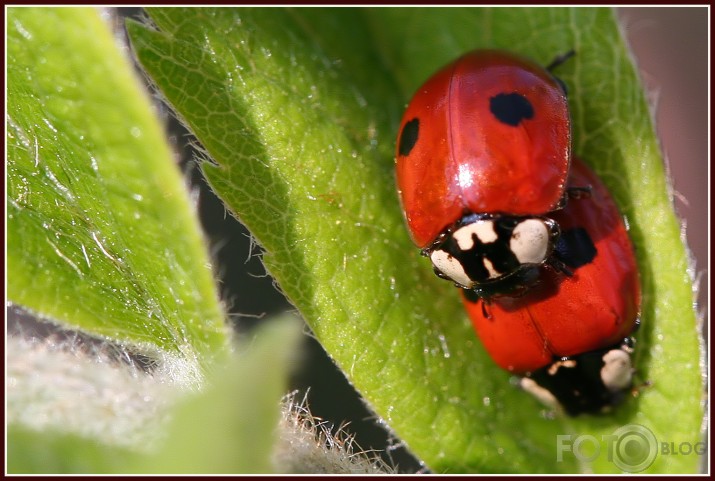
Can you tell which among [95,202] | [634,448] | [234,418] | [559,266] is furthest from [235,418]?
[634,448]

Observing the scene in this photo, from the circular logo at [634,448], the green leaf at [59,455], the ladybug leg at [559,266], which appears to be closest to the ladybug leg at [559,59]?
the ladybug leg at [559,266]

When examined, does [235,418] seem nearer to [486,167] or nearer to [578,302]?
[486,167]

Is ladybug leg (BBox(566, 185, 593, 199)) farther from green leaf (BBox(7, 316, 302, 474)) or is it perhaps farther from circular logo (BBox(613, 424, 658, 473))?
green leaf (BBox(7, 316, 302, 474))

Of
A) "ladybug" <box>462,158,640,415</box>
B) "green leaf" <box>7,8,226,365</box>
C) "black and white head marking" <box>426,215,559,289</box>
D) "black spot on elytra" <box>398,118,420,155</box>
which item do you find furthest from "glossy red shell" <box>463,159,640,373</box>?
"green leaf" <box>7,8,226,365</box>

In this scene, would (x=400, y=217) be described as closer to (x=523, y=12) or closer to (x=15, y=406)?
(x=523, y=12)

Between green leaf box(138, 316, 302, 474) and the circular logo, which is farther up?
green leaf box(138, 316, 302, 474)

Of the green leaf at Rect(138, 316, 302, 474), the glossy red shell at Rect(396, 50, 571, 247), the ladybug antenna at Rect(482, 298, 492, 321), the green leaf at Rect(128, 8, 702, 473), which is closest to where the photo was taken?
the green leaf at Rect(138, 316, 302, 474)
